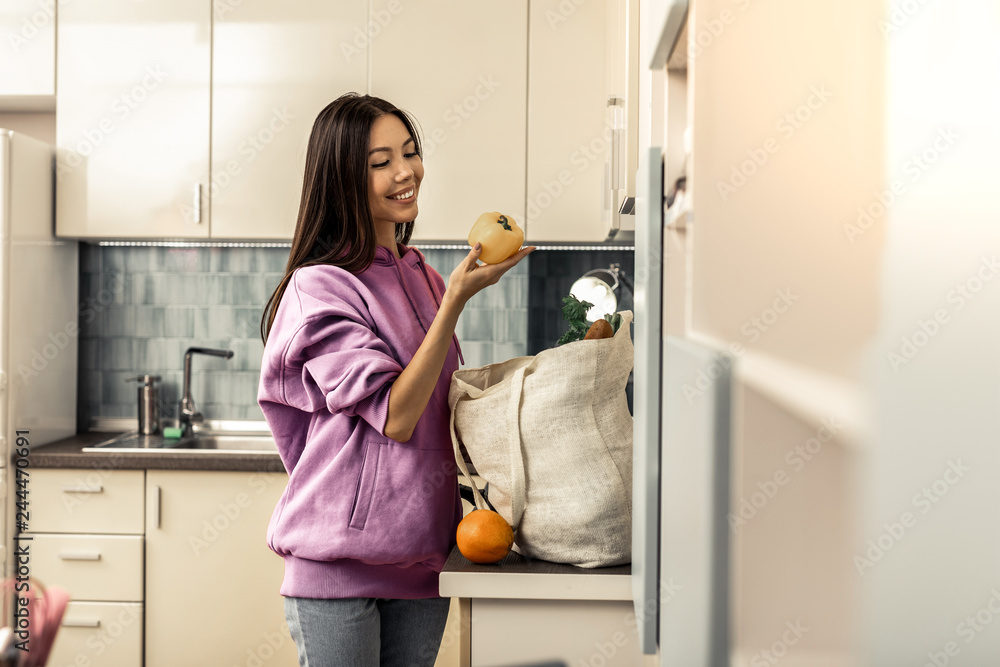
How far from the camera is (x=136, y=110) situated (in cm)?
224

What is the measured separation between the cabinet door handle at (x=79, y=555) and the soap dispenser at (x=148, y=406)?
18.8 inches

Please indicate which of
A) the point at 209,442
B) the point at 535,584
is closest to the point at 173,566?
the point at 209,442

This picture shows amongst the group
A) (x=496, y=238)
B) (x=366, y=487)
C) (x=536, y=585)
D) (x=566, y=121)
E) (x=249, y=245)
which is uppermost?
(x=566, y=121)

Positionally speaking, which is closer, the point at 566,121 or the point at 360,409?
the point at 360,409

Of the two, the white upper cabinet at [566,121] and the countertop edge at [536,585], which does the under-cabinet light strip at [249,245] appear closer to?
the white upper cabinet at [566,121]

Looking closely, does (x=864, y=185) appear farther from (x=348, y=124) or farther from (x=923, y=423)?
(x=348, y=124)

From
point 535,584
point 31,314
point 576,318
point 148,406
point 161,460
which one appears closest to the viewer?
point 535,584

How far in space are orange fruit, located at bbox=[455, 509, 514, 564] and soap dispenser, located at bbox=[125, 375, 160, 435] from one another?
1853 mm

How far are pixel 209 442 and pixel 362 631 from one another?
1638 millimetres

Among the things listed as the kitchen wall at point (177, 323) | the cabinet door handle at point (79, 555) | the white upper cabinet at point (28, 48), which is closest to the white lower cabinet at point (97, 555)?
the cabinet door handle at point (79, 555)

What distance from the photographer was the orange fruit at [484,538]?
0.91 meters

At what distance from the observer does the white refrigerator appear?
2.04 m

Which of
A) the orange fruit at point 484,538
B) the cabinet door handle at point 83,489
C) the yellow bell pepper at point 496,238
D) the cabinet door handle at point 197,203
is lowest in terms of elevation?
the cabinet door handle at point 83,489

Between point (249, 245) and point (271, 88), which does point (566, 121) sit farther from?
point (249, 245)
